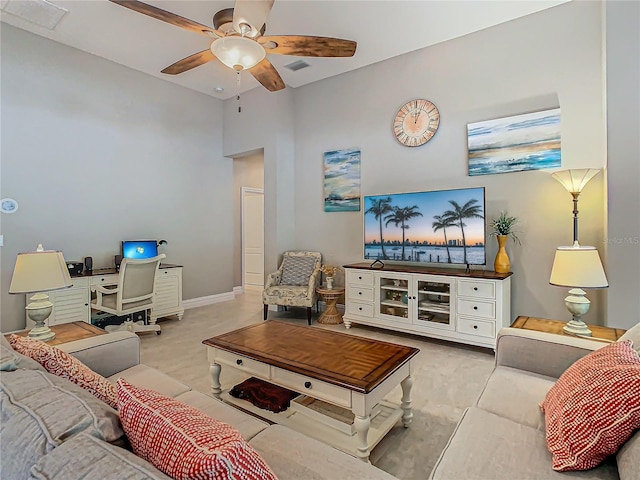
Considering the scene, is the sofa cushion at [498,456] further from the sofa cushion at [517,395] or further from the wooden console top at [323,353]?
the wooden console top at [323,353]

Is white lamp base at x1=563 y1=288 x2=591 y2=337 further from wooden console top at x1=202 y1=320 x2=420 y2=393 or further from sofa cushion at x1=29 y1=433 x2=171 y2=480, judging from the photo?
sofa cushion at x1=29 y1=433 x2=171 y2=480

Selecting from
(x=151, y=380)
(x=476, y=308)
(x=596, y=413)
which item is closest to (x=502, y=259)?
(x=476, y=308)

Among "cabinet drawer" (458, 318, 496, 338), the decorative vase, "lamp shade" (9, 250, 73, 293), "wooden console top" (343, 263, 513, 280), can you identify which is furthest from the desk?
the decorative vase

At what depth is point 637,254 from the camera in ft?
8.75

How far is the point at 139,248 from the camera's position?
4477 mm

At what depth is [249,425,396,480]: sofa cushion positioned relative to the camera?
3.15 ft

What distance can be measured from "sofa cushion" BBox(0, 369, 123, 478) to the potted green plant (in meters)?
3.45

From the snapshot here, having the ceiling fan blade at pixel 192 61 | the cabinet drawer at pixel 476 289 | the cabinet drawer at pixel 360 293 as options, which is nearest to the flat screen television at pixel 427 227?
the cabinet drawer at pixel 476 289

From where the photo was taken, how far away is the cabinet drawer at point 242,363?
1.97 m

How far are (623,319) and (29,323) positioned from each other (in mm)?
5669

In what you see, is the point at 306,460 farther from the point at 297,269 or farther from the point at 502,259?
the point at 297,269

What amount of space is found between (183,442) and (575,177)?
3.45 meters

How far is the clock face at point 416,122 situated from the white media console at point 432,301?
61.6 inches

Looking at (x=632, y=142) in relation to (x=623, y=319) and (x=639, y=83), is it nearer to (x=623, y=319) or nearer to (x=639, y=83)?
(x=639, y=83)
